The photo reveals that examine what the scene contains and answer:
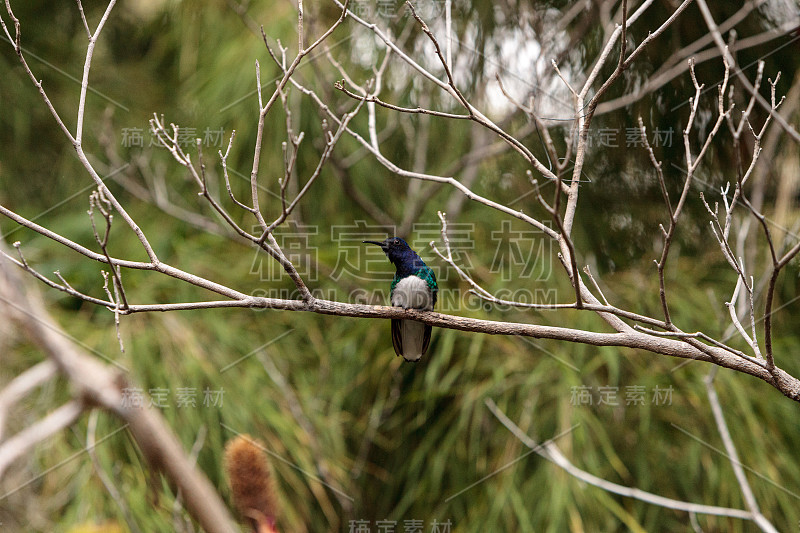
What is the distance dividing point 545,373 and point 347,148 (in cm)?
157

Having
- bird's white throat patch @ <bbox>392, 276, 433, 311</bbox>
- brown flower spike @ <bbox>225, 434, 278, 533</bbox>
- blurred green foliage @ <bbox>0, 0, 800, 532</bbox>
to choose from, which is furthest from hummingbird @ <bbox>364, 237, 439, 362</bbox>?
brown flower spike @ <bbox>225, 434, 278, 533</bbox>

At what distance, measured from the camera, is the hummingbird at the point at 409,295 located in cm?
257

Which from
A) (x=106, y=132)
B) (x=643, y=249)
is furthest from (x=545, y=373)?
(x=106, y=132)

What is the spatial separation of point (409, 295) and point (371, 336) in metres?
1.20

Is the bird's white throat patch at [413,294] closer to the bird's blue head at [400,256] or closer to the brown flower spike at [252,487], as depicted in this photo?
the bird's blue head at [400,256]

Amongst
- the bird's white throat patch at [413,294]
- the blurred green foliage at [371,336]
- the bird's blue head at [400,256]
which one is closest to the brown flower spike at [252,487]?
the bird's white throat patch at [413,294]

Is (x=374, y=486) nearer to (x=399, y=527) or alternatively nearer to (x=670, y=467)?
(x=399, y=527)

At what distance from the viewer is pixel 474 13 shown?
4004 mm

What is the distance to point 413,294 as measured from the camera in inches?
99.9

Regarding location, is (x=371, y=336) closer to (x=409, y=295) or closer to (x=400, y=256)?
(x=400, y=256)

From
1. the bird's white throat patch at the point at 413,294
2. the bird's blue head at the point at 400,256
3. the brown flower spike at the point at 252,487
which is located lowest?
the brown flower spike at the point at 252,487

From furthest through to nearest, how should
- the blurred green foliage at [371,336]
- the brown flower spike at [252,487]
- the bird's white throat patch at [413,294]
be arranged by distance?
the blurred green foliage at [371,336]
the bird's white throat patch at [413,294]
the brown flower spike at [252,487]

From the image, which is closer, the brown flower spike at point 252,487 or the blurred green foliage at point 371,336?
the brown flower spike at point 252,487

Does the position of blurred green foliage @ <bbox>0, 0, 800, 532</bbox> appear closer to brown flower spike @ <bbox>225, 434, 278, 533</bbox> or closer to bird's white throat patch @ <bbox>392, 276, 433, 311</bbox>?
bird's white throat patch @ <bbox>392, 276, 433, 311</bbox>
